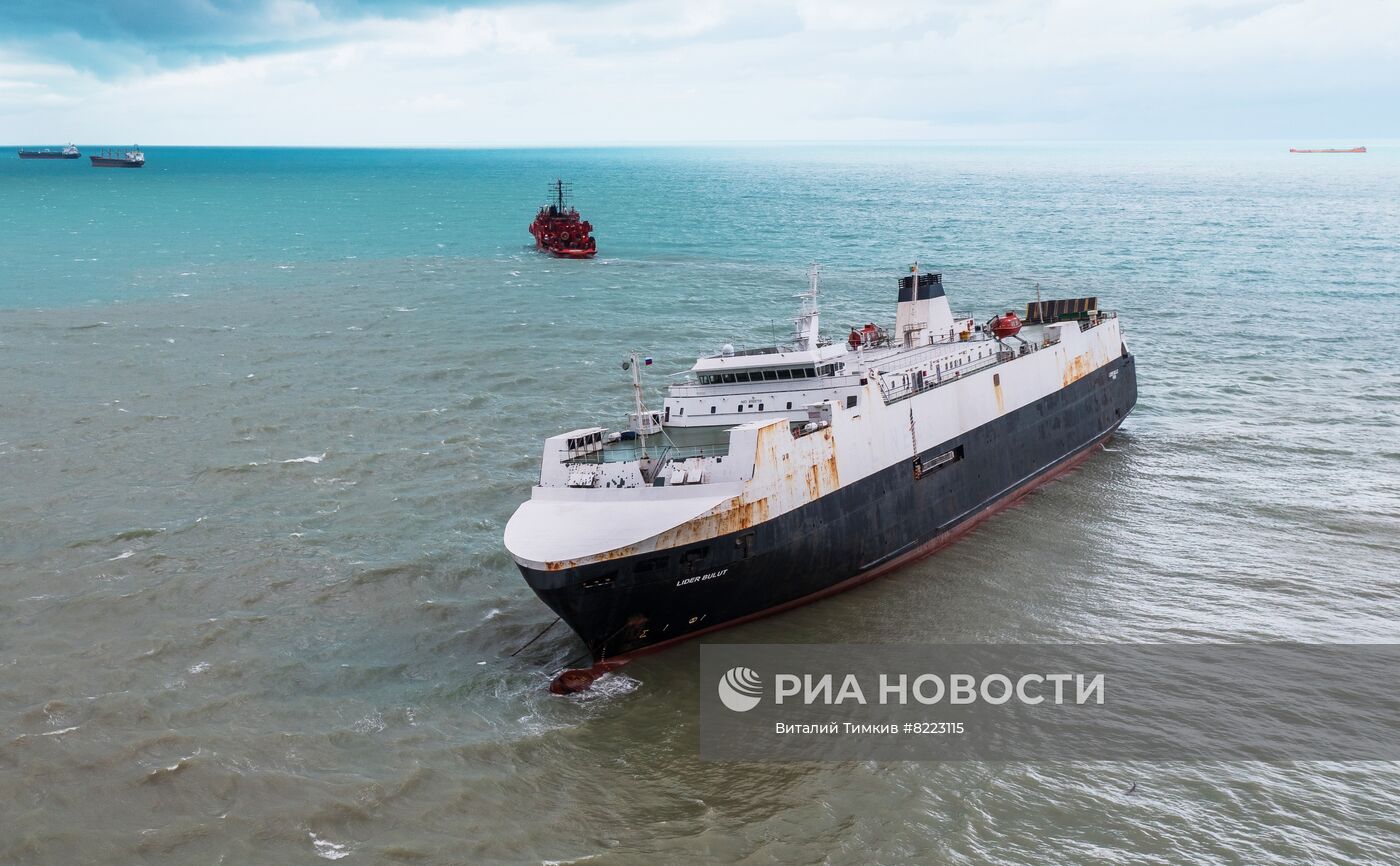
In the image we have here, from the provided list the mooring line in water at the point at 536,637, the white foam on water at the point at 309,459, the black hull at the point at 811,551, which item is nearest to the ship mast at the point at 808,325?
the black hull at the point at 811,551

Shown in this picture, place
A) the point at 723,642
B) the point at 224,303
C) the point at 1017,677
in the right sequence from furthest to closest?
the point at 224,303 < the point at 723,642 < the point at 1017,677

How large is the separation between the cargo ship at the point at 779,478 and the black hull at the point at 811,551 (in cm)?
5

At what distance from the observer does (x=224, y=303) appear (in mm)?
69562

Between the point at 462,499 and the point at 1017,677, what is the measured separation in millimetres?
19042

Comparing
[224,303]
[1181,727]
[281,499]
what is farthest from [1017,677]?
[224,303]

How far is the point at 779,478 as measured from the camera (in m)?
26.8

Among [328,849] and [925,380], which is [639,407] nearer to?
[925,380]

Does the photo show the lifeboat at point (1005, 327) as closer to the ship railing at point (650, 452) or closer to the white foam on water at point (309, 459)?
the ship railing at point (650, 452)

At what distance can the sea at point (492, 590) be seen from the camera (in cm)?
1964

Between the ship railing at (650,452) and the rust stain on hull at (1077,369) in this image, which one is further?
the rust stain on hull at (1077,369)

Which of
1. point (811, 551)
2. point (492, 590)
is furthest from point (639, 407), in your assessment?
point (492, 590)

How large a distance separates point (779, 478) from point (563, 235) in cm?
7491

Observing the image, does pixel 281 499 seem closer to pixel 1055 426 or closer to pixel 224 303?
pixel 1055 426

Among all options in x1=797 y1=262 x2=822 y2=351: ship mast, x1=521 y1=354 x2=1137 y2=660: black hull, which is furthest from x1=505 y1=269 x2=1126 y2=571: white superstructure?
x1=521 y1=354 x2=1137 y2=660: black hull
